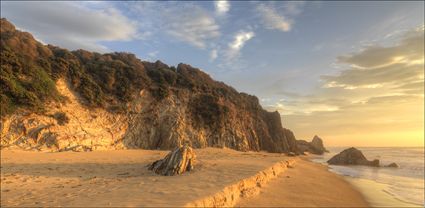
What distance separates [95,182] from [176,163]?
3.00 metres

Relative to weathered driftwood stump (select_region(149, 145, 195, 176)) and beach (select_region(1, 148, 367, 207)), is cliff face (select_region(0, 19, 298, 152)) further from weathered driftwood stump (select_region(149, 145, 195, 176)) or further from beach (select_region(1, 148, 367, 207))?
weathered driftwood stump (select_region(149, 145, 195, 176))

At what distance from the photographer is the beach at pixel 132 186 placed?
7.37 metres

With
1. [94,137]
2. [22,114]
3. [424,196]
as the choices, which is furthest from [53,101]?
[424,196]

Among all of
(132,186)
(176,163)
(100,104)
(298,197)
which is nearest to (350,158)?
(100,104)

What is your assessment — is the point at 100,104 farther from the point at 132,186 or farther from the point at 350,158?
the point at 350,158

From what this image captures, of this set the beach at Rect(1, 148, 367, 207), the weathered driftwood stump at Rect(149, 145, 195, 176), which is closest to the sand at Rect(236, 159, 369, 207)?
the beach at Rect(1, 148, 367, 207)

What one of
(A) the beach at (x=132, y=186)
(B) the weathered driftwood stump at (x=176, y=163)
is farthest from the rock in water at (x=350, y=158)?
(B) the weathered driftwood stump at (x=176, y=163)

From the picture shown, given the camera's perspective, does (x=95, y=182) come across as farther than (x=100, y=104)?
No

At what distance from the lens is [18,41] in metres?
21.1

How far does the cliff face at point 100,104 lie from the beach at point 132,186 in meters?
3.53

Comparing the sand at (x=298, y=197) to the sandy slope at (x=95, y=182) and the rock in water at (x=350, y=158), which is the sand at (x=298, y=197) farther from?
the rock in water at (x=350, y=158)

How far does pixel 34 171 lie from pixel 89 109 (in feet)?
35.5

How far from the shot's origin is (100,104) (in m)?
23.2

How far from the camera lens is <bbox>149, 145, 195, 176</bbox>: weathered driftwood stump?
11.2 metres
